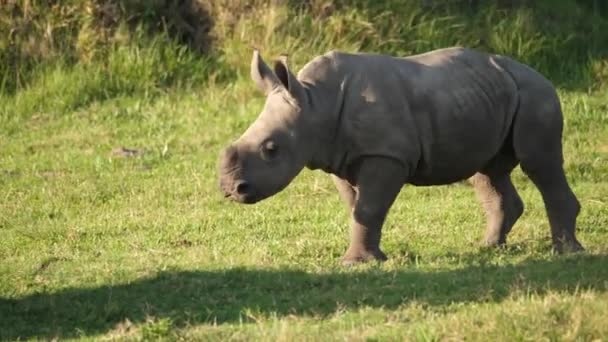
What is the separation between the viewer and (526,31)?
54.0ft

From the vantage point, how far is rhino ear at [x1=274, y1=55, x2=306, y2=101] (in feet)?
30.8

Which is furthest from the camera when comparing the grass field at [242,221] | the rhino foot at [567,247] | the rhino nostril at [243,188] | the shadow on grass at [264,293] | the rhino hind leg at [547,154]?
the rhino hind leg at [547,154]

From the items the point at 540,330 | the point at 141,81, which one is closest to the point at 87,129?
the point at 141,81

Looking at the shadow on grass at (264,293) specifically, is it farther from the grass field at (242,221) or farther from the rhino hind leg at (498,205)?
the rhino hind leg at (498,205)

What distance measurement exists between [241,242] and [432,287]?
2438mm

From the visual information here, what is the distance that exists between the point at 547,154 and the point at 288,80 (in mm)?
1893

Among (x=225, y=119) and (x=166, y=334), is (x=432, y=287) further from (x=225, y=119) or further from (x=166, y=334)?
(x=225, y=119)

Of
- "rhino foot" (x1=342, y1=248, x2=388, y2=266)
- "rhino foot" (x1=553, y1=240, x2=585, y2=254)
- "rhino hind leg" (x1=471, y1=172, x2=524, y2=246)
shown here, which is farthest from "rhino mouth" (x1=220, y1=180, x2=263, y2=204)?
"rhino foot" (x1=553, y1=240, x2=585, y2=254)

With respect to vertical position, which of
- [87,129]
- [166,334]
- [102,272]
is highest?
[166,334]

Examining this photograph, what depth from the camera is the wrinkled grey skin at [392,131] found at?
372 inches

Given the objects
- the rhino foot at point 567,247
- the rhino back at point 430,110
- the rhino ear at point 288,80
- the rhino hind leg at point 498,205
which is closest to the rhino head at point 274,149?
the rhino ear at point 288,80

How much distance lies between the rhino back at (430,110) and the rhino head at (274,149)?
0.97 ft

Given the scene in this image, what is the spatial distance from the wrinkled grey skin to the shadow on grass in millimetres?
570

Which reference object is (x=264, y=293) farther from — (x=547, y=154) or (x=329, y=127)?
(x=547, y=154)
